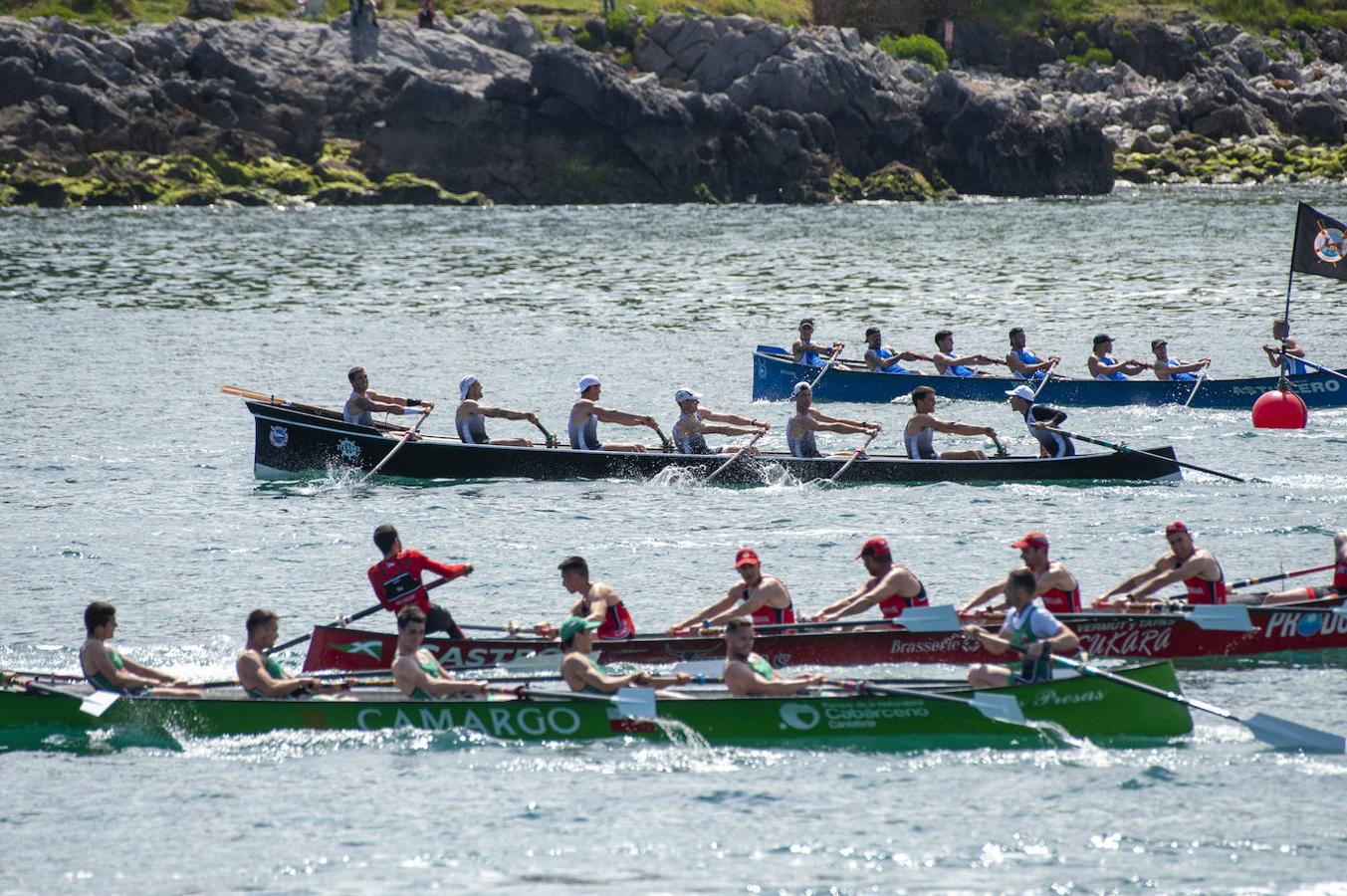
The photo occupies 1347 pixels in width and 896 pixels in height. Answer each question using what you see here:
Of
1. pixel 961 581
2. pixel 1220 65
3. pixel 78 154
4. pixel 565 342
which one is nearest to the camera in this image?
pixel 961 581

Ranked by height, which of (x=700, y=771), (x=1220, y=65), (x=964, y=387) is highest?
(x=1220, y=65)

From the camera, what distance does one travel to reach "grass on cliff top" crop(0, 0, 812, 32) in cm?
10150

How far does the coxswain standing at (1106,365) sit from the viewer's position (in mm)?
37188

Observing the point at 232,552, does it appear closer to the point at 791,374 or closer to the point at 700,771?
the point at 700,771

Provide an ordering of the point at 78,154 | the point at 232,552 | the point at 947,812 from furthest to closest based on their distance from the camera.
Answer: the point at 78,154 → the point at 232,552 → the point at 947,812

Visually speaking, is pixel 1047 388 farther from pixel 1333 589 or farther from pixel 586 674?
pixel 586 674

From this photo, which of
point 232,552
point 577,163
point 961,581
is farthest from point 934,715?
point 577,163

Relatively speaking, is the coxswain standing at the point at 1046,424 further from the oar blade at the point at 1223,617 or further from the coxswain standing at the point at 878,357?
the coxswain standing at the point at 878,357

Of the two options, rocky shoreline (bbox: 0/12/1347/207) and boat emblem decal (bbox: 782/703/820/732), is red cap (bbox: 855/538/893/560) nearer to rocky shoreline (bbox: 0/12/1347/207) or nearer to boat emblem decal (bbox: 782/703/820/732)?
boat emblem decal (bbox: 782/703/820/732)

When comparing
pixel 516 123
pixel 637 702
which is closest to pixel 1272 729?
pixel 637 702

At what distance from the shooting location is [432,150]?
3725 inches

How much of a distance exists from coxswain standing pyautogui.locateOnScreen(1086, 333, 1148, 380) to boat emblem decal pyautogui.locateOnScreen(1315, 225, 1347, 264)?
7.93m

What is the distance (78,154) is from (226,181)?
780 centimetres

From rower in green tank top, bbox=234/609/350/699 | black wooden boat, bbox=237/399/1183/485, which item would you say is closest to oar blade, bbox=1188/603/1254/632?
black wooden boat, bbox=237/399/1183/485
